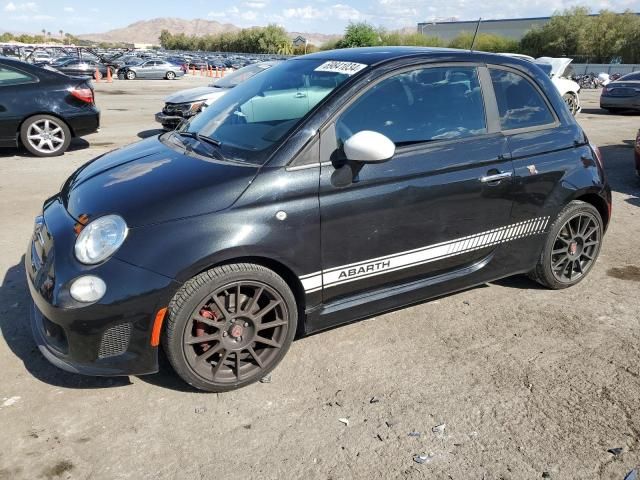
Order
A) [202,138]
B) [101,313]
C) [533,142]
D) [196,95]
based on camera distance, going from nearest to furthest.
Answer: [101,313], [202,138], [533,142], [196,95]

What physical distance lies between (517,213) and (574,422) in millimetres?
1507

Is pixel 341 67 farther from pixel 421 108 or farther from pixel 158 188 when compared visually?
pixel 158 188

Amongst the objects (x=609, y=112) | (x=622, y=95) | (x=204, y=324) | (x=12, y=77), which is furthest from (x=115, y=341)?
(x=609, y=112)

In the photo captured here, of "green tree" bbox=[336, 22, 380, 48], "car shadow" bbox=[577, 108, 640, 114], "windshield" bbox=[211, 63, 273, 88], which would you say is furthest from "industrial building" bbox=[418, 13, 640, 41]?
"windshield" bbox=[211, 63, 273, 88]

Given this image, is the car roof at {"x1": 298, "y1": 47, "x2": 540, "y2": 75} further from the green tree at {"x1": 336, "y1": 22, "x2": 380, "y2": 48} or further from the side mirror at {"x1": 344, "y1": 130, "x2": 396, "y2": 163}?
the green tree at {"x1": 336, "y1": 22, "x2": 380, "y2": 48}

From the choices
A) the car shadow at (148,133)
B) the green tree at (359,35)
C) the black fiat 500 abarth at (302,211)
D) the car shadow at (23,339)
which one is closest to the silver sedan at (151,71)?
the green tree at (359,35)

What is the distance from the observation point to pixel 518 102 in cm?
390

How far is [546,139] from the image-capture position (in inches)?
156

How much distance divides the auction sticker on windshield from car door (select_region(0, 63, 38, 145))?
6.61m

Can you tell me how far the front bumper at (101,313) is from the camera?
266cm

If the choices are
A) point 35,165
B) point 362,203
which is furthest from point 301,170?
point 35,165

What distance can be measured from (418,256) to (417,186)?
451 millimetres

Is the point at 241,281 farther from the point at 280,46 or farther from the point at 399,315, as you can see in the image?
the point at 280,46

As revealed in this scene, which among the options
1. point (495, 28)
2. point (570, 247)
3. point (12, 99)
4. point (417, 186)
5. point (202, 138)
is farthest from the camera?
point (495, 28)
